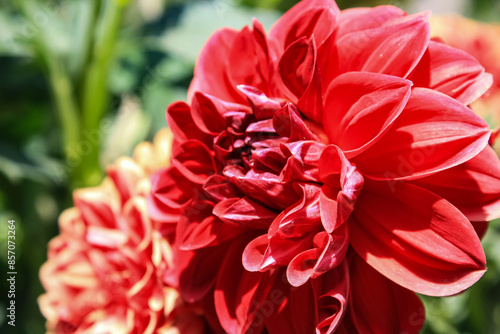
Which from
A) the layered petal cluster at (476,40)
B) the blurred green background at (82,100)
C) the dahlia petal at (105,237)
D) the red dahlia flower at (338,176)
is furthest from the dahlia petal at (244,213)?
the layered petal cluster at (476,40)

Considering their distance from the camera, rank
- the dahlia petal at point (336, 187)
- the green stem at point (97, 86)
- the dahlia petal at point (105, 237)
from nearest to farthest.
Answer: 1. the dahlia petal at point (336, 187)
2. the dahlia petal at point (105, 237)
3. the green stem at point (97, 86)

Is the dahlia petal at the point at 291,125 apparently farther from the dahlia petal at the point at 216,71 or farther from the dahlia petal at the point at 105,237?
the dahlia petal at the point at 105,237

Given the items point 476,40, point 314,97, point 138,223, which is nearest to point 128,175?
point 138,223

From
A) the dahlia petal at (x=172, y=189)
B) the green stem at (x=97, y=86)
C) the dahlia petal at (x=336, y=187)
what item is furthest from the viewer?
the green stem at (x=97, y=86)

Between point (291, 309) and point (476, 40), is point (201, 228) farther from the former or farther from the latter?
point (476, 40)

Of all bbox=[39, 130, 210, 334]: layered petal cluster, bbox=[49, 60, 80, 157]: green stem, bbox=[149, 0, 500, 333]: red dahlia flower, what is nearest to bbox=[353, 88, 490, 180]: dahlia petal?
bbox=[149, 0, 500, 333]: red dahlia flower

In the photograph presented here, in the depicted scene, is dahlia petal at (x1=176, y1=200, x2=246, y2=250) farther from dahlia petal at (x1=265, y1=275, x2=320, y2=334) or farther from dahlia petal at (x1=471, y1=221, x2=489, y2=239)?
dahlia petal at (x1=471, y1=221, x2=489, y2=239)
